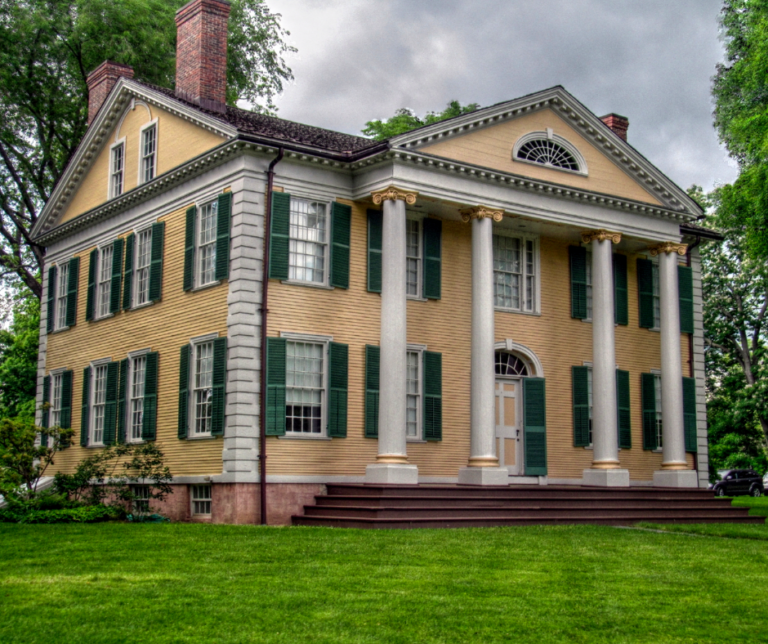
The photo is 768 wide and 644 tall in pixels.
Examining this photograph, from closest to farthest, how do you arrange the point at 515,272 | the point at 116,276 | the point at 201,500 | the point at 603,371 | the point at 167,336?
1. the point at 201,500
2. the point at 167,336
3. the point at 603,371
4. the point at 515,272
5. the point at 116,276

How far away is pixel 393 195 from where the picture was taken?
21469 millimetres

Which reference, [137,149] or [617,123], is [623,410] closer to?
[617,123]

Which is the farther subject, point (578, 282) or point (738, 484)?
point (738, 484)

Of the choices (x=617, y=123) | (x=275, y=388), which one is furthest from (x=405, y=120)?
(x=275, y=388)

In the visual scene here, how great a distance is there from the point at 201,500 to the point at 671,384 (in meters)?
11.9

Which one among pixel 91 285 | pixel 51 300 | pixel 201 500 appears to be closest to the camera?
pixel 201 500

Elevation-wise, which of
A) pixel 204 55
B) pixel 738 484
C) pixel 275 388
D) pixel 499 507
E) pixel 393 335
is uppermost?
pixel 204 55

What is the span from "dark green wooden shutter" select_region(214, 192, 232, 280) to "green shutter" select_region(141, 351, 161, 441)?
10.5 ft

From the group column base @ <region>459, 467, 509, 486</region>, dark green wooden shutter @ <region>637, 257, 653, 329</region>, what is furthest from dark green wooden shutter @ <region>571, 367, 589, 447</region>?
column base @ <region>459, 467, 509, 486</region>

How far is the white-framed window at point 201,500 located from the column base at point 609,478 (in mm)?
8923

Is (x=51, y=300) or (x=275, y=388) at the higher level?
(x=51, y=300)

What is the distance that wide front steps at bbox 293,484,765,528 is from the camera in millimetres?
19078

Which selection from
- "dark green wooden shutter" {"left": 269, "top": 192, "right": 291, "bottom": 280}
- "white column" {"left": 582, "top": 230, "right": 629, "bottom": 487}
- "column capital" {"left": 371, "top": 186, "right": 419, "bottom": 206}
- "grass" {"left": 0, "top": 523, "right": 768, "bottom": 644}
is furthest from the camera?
"white column" {"left": 582, "top": 230, "right": 629, "bottom": 487}

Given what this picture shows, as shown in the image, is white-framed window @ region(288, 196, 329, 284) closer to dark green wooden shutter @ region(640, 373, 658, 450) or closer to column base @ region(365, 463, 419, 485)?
column base @ region(365, 463, 419, 485)
